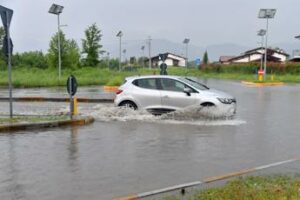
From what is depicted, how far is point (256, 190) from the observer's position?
597cm

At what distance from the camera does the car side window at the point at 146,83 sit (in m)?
15.3

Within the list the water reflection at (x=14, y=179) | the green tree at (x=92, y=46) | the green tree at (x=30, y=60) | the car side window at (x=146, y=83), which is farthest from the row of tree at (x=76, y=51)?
the water reflection at (x=14, y=179)

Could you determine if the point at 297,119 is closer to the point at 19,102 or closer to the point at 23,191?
the point at 23,191

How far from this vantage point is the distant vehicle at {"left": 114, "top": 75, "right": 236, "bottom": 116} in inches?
569

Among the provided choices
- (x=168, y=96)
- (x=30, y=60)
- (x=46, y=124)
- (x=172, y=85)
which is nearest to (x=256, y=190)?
(x=46, y=124)

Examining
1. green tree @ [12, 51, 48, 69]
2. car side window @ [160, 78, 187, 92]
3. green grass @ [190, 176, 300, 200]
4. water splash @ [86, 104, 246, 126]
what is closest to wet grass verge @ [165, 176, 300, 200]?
green grass @ [190, 176, 300, 200]

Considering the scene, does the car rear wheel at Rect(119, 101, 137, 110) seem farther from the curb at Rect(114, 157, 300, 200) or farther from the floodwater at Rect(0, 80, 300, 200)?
the curb at Rect(114, 157, 300, 200)

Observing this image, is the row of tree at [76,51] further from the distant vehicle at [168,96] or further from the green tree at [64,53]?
the distant vehicle at [168,96]

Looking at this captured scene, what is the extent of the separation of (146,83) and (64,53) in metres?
43.2

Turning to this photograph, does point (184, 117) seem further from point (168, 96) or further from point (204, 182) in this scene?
point (204, 182)

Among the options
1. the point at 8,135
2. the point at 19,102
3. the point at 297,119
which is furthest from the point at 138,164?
the point at 19,102

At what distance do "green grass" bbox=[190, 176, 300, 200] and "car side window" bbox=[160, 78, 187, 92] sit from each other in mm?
8190

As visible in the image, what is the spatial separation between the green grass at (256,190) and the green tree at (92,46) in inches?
2074

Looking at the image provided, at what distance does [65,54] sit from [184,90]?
1746 inches
